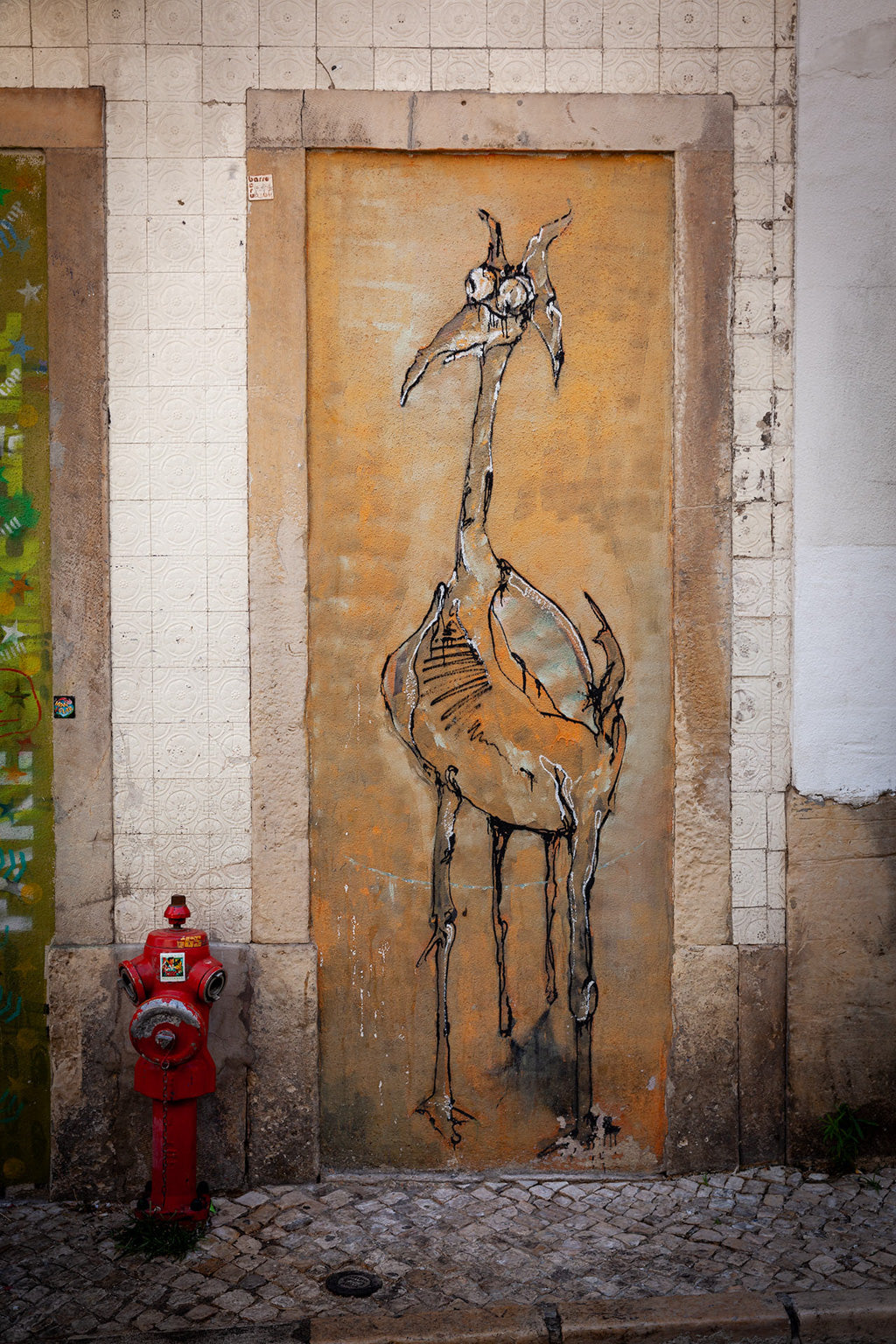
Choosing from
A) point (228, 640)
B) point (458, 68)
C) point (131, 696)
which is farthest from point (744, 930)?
point (458, 68)

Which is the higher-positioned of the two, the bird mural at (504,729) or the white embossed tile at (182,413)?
the white embossed tile at (182,413)

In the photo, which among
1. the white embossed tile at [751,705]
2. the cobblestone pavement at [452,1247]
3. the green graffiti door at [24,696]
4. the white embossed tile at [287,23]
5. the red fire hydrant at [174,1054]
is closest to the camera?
the cobblestone pavement at [452,1247]

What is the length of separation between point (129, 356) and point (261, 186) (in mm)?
870

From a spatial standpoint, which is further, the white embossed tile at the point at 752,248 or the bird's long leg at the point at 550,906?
the bird's long leg at the point at 550,906

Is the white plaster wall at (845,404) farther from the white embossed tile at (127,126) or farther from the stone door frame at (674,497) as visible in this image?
the white embossed tile at (127,126)

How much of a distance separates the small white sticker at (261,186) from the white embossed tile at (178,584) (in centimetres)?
149

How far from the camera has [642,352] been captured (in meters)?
4.20

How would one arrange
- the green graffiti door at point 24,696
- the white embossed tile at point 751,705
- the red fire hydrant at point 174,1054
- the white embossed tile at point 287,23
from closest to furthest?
1. the red fire hydrant at point 174,1054
2. the white embossed tile at point 287,23
3. the green graffiti door at point 24,696
4. the white embossed tile at point 751,705

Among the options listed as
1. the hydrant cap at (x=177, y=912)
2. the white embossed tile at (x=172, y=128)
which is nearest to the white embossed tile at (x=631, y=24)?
the white embossed tile at (x=172, y=128)

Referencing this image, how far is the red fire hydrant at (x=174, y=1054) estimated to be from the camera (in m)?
3.70

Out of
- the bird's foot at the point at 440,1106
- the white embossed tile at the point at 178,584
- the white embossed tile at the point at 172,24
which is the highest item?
the white embossed tile at the point at 172,24

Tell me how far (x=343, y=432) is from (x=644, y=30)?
2.03m

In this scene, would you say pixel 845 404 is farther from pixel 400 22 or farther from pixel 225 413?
pixel 225 413

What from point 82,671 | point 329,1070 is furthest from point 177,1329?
point 82,671
